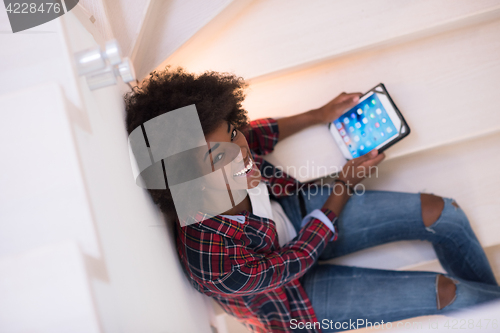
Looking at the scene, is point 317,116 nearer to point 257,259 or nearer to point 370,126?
point 370,126

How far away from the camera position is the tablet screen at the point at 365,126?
1028mm

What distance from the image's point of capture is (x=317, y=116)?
1122mm

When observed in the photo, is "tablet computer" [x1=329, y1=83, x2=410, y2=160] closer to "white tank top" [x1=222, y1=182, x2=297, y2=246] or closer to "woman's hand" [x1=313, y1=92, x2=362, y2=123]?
"woman's hand" [x1=313, y1=92, x2=362, y2=123]

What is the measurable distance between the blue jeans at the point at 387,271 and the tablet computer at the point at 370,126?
200mm

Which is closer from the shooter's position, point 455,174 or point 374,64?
point 374,64

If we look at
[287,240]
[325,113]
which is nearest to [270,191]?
[287,240]

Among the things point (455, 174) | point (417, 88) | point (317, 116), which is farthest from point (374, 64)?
point (455, 174)

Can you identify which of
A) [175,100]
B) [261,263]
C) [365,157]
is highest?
[175,100]

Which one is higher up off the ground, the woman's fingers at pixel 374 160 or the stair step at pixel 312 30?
the stair step at pixel 312 30

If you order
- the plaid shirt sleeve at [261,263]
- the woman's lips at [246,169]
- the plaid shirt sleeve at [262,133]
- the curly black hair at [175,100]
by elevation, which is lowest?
the plaid shirt sleeve at [261,263]

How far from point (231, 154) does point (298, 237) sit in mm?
394

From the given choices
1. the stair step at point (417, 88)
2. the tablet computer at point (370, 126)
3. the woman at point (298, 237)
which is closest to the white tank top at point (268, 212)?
the woman at point (298, 237)

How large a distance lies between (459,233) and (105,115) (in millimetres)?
1211

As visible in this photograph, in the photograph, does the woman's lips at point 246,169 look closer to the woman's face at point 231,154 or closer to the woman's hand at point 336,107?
the woman's face at point 231,154
